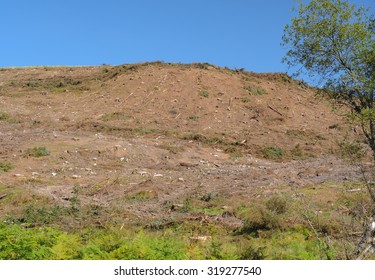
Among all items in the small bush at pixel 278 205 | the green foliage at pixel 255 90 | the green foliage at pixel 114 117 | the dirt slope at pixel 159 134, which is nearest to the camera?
the small bush at pixel 278 205

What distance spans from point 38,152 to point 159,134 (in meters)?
8.57

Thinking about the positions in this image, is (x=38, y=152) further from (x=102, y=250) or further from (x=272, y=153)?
(x=102, y=250)

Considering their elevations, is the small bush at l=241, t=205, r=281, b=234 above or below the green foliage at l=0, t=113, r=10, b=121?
below

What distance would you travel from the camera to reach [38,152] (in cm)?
1881

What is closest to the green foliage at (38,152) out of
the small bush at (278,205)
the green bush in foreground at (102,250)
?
the small bush at (278,205)

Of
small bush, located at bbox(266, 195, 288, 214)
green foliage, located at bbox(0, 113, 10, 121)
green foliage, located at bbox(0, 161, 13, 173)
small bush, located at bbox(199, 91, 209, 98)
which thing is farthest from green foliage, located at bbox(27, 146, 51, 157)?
small bush, located at bbox(199, 91, 209, 98)

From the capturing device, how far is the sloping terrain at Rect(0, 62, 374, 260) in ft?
43.6

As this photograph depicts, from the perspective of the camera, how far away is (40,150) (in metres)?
19.0

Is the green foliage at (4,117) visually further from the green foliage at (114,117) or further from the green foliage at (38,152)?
the green foliage at (38,152)

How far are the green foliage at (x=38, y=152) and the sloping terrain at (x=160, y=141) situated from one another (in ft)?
0.19

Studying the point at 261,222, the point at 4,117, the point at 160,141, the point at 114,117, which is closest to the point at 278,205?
the point at 261,222

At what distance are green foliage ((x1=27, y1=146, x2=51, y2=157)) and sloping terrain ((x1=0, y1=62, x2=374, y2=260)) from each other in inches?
2.3

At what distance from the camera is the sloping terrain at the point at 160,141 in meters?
13.3

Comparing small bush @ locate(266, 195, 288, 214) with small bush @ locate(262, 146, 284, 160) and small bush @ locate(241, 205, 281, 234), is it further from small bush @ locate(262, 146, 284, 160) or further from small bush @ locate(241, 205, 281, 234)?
small bush @ locate(262, 146, 284, 160)
